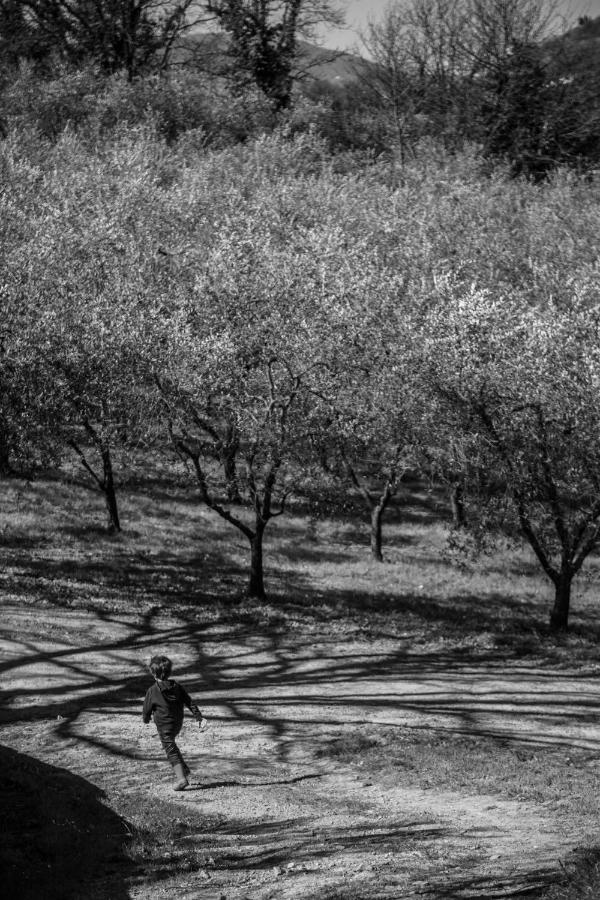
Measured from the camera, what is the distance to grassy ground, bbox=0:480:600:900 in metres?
12.2

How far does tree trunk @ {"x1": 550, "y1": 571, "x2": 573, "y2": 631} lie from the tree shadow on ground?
16.5 metres

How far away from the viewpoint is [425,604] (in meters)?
30.4

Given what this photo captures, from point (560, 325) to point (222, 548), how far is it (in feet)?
47.9

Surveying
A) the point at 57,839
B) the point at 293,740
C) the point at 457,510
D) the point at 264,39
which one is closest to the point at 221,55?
the point at 264,39

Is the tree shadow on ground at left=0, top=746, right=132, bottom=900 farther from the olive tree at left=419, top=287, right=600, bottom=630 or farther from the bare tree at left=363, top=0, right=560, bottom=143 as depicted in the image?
the bare tree at left=363, top=0, right=560, bottom=143

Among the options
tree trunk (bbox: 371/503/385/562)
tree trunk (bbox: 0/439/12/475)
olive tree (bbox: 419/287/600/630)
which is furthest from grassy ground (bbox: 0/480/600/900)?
olive tree (bbox: 419/287/600/630)

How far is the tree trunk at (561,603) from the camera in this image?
26.7 m

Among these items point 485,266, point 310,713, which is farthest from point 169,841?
point 485,266

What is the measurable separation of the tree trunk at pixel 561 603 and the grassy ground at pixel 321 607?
506mm

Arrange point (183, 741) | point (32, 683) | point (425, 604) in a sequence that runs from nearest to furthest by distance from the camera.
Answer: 1. point (183, 741)
2. point (32, 683)
3. point (425, 604)

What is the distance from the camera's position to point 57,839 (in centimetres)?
1145

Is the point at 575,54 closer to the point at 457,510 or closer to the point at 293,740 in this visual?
the point at 457,510

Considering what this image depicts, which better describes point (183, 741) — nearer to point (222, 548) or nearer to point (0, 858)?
point (0, 858)

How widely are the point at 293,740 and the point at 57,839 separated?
5.99 meters
